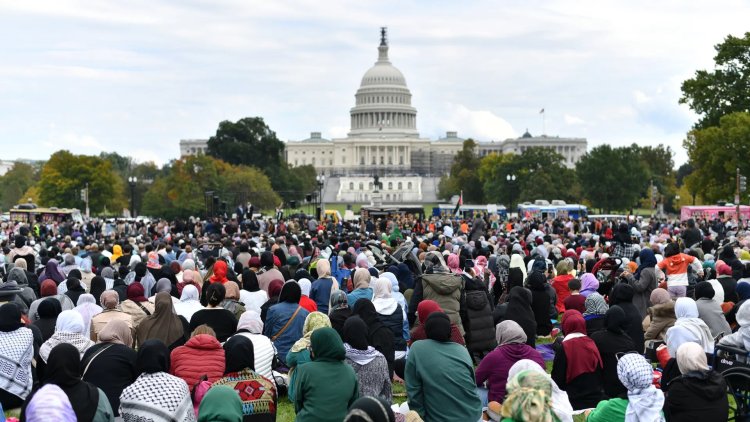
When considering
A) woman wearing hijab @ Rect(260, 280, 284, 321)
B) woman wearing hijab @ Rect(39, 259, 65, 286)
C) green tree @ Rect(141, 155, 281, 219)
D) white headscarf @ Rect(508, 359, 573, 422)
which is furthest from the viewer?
green tree @ Rect(141, 155, 281, 219)

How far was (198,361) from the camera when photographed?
8719 mm

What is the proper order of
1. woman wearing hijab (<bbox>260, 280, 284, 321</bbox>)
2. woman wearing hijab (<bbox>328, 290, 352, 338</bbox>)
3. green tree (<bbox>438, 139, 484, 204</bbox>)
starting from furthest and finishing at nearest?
green tree (<bbox>438, 139, 484, 204</bbox>) → woman wearing hijab (<bbox>260, 280, 284, 321</bbox>) → woman wearing hijab (<bbox>328, 290, 352, 338</bbox>)

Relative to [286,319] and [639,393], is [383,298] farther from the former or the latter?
[639,393]

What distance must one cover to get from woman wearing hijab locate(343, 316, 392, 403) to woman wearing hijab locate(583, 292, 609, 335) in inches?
148

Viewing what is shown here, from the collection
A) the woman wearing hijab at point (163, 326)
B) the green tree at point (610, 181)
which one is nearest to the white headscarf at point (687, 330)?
the woman wearing hijab at point (163, 326)

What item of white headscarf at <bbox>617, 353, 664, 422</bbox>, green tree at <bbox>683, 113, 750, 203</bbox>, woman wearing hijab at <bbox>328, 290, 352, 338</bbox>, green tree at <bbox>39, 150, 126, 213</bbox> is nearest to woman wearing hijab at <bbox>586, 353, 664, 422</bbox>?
white headscarf at <bbox>617, 353, 664, 422</bbox>

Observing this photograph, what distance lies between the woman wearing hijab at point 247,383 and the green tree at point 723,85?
51553 mm

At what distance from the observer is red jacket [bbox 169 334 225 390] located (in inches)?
342

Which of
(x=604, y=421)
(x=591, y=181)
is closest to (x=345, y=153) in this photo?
(x=591, y=181)

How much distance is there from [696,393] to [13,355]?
6133mm

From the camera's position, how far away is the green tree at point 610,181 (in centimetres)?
8088

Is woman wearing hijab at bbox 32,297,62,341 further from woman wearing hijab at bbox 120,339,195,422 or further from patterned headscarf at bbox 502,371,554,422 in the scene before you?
patterned headscarf at bbox 502,371,554,422

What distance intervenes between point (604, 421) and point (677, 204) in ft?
311

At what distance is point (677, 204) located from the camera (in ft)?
323
